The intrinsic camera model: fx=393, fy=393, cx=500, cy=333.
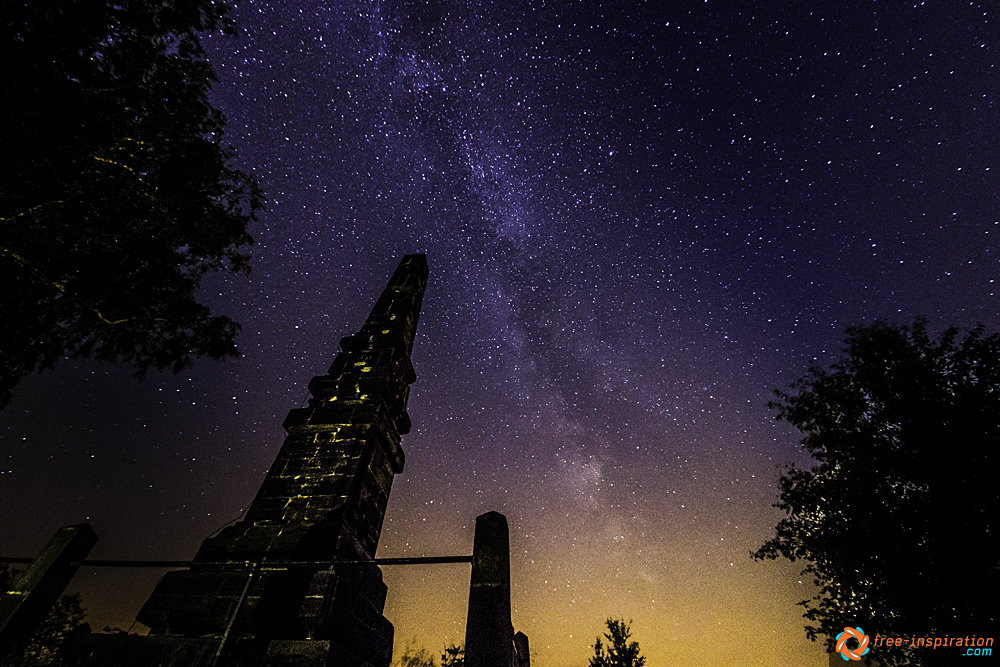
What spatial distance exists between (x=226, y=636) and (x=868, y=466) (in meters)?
14.3

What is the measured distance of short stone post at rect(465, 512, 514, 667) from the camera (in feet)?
10.4

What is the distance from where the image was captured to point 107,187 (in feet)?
22.5

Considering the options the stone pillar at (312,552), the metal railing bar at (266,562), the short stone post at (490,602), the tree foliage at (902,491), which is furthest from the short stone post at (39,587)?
the tree foliage at (902,491)

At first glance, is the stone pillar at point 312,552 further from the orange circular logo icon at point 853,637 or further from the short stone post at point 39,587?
the orange circular logo icon at point 853,637

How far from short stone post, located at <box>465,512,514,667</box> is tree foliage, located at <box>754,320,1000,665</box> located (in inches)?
425

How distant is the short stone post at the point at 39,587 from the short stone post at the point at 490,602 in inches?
161

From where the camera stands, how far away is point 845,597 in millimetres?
10492

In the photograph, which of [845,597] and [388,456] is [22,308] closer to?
[388,456]

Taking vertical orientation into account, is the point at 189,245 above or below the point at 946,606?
above

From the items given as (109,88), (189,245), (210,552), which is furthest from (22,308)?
(210,552)

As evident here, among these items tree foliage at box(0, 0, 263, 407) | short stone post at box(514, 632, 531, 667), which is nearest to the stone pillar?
short stone post at box(514, 632, 531, 667)

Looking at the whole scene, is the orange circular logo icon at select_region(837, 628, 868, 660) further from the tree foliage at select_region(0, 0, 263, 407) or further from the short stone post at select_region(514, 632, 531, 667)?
the tree foliage at select_region(0, 0, 263, 407)

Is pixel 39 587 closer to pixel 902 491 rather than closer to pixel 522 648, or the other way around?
pixel 522 648

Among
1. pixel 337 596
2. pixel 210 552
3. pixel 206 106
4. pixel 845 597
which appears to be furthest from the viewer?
pixel 845 597
